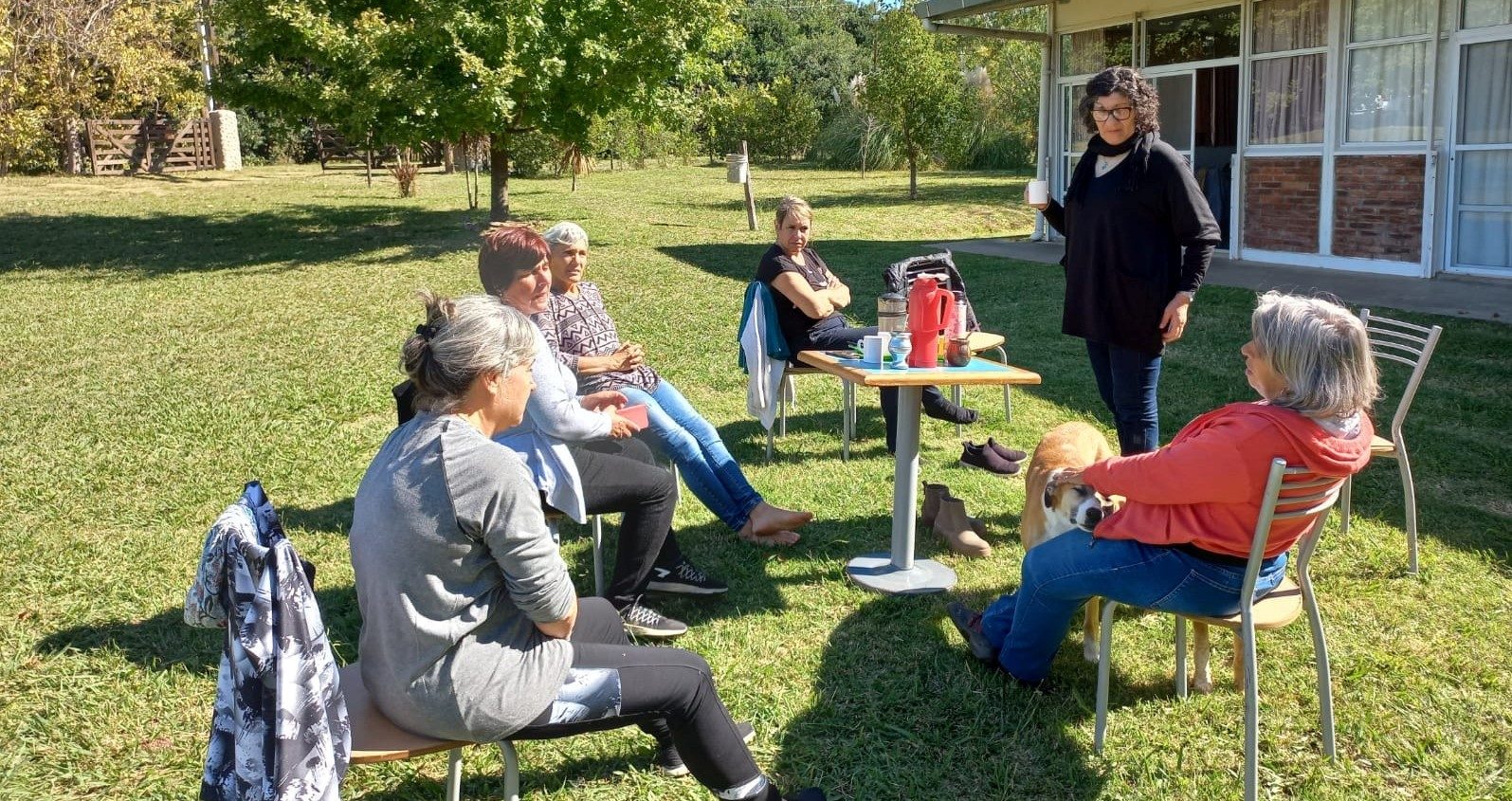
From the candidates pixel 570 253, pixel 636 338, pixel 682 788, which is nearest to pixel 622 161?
pixel 636 338

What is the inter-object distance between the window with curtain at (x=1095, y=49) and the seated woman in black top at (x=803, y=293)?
924 centimetres

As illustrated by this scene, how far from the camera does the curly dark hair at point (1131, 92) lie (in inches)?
167

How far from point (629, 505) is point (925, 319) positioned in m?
1.30

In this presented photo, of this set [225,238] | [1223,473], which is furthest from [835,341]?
[225,238]

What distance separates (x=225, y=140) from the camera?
2834 cm

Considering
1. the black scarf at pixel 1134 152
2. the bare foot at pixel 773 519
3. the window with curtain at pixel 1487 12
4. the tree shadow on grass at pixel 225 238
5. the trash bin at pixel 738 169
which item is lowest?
the bare foot at pixel 773 519

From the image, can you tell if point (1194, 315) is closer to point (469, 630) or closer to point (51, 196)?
point (469, 630)

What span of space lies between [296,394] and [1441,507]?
6586mm

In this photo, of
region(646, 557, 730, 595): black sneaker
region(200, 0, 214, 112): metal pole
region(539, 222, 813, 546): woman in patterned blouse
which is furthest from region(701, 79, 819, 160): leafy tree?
region(646, 557, 730, 595): black sneaker

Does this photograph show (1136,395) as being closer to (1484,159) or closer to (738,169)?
(1484,159)

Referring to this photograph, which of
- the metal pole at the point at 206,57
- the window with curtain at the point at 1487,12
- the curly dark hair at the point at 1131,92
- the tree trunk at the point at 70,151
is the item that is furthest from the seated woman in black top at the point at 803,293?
the tree trunk at the point at 70,151

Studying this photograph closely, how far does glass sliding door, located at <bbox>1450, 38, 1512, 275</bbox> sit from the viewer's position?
32.6 ft

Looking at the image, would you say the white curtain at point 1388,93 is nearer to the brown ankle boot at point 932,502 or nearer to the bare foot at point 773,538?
the brown ankle boot at point 932,502

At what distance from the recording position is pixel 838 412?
279 inches
